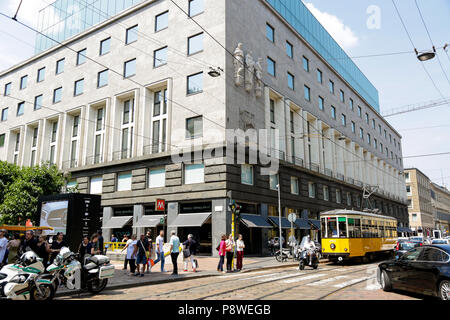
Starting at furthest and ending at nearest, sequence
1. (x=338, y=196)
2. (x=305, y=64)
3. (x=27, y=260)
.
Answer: (x=338, y=196), (x=305, y=64), (x=27, y=260)

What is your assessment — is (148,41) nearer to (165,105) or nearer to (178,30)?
(178,30)

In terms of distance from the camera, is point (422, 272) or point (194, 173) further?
point (194, 173)

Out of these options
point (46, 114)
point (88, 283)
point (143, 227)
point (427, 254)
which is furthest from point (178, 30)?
point (427, 254)

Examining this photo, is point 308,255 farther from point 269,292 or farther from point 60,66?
point 60,66

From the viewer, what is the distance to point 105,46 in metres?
34.3

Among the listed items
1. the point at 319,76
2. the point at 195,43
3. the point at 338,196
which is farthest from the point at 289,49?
the point at 338,196

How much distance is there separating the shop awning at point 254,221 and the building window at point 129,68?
1669 centimetres

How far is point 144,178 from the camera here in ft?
91.7

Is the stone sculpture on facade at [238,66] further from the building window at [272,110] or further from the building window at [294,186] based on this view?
the building window at [294,186]

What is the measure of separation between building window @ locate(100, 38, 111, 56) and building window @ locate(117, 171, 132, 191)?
12.9 meters

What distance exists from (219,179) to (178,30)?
13.5 m

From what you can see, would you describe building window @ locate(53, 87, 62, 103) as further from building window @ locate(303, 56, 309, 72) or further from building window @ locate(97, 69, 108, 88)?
building window @ locate(303, 56, 309, 72)

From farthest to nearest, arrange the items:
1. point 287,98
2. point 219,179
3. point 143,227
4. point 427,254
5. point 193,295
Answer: point 287,98 < point 143,227 < point 219,179 < point 193,295 < point 427,254

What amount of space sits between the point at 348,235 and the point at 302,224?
1165cm
